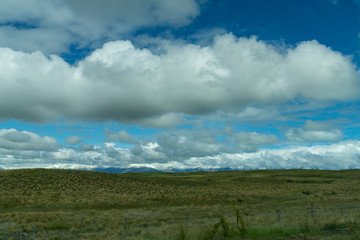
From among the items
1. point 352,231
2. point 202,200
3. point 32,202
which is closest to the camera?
point 352,231

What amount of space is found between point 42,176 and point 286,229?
233ft

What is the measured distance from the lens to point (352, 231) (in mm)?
18219

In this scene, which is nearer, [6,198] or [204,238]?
[204,238]

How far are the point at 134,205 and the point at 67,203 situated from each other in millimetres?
10231

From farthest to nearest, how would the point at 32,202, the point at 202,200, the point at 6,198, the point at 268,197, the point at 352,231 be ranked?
the point at 268,197
the point at 202,200
the point at 6,198
the point at 32,202
the point at 352,231

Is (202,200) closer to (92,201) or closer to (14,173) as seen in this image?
(92,201)

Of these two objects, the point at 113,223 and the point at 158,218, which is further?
the point at 158,218

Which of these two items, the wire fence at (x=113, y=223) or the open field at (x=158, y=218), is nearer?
the open field at (x=158, y=218)

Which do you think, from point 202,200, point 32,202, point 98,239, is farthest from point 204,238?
point 32,202

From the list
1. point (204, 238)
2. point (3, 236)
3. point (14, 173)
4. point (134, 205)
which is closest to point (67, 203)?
point (134, 205)

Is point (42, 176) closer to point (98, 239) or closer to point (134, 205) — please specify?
point (134, 205)

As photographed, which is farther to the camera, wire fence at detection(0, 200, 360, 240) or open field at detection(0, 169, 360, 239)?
wire fence at detection(0, 200, 360, 240)

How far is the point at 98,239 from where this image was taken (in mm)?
20594

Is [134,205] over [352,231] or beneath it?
beneath
